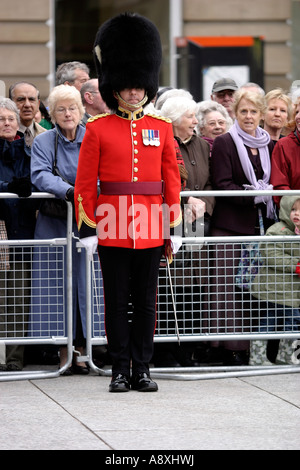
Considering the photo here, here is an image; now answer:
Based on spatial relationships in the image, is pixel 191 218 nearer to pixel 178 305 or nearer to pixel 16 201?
pixel 178 305

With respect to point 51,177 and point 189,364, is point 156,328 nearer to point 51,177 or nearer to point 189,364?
point 189,364

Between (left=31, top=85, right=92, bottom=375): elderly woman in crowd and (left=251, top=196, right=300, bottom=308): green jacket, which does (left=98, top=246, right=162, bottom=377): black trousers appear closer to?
(left=31, top=85, right=92, bottom=375): elderly woman in crowd

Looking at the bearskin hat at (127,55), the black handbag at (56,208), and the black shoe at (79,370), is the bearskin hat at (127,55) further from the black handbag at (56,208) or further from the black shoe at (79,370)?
the black shoe at (79,370)

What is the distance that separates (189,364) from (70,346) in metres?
0.93

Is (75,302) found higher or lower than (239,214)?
lower

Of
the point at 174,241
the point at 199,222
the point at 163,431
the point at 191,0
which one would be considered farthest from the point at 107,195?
the point at 191,0

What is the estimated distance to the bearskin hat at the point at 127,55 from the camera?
6633 millimetres

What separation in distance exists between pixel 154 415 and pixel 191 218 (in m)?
1.87

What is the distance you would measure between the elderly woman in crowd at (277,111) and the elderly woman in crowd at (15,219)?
1909mm

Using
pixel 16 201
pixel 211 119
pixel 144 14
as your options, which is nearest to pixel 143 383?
pixel 16 201

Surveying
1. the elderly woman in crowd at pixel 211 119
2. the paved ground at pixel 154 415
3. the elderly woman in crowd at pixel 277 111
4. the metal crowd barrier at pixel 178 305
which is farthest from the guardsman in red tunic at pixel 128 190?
the elderly woman in crowd at pixel 277 111

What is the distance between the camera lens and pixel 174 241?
6.82 metres

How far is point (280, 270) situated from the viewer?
7531 millimetres
